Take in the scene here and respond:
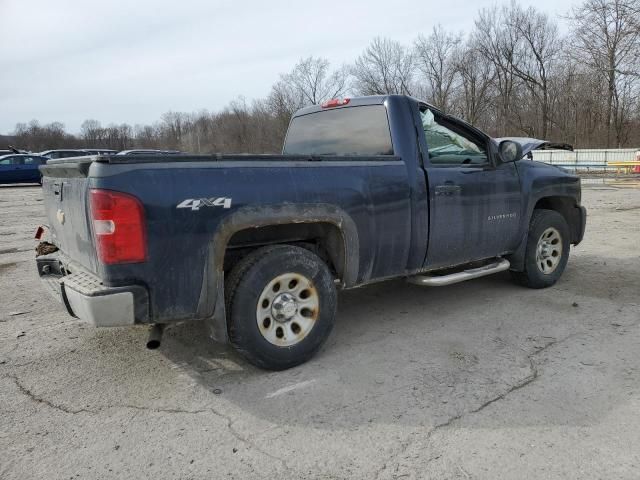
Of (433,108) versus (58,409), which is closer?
(58,409)

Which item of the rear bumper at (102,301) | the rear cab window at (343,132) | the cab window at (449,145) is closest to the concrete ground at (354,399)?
the rear bumper at (102,301)

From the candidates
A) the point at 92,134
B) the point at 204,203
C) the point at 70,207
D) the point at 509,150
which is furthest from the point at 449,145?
the point at 92,134

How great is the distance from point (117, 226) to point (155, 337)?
89cm

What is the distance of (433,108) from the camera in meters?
4.65

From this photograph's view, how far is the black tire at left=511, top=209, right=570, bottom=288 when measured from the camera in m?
5.42

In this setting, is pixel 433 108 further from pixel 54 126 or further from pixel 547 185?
pixel 54 126

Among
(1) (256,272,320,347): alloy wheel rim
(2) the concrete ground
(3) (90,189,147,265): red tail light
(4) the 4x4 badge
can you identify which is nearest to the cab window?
(2) the concrete ground

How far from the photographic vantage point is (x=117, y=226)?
2.93 m

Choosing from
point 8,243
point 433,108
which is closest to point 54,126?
point 8,243

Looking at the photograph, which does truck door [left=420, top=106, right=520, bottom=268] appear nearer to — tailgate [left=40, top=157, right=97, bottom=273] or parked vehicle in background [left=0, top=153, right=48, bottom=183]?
tailgate [left=40, top=157, right=97, bottom=273]

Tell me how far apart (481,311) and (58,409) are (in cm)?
366

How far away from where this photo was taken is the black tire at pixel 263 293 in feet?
11.1

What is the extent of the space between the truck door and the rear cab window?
1.23ft

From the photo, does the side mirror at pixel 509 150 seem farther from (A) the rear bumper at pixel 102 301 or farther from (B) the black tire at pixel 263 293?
(A) the rear bumper at pixel 102 301
